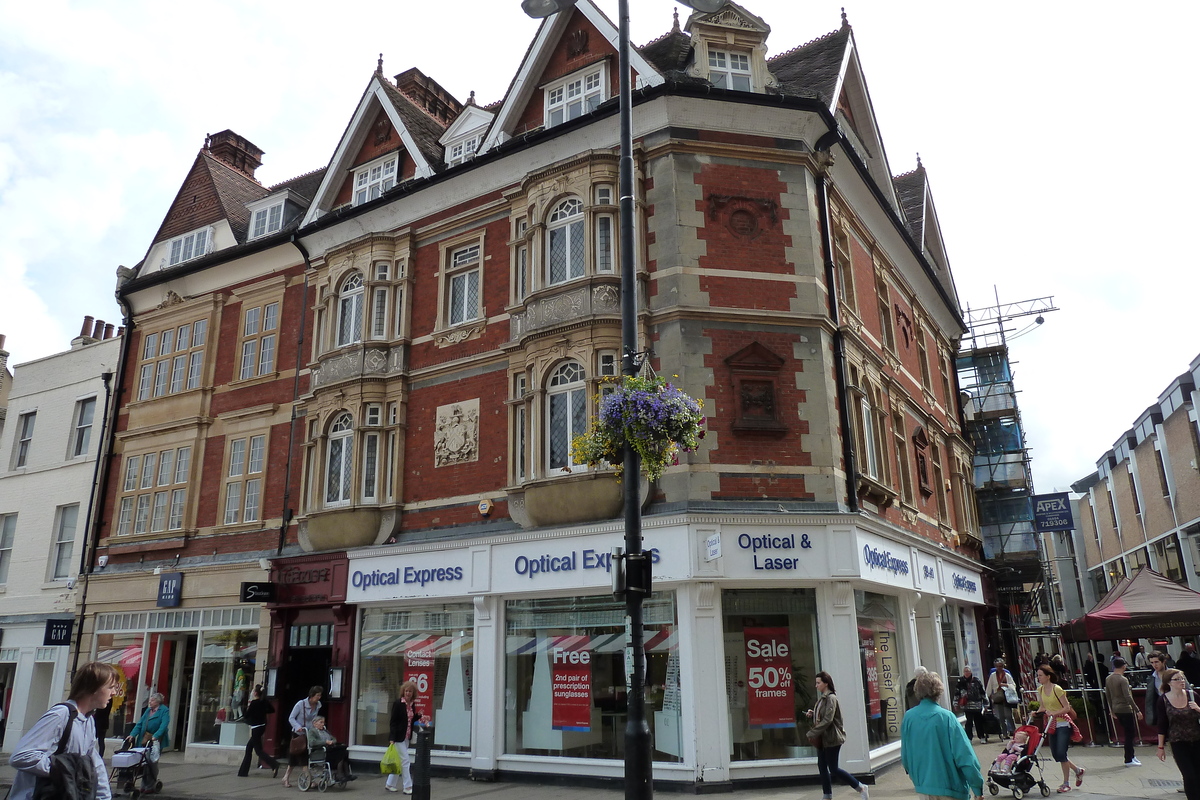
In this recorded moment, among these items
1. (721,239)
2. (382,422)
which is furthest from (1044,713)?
(382,422)

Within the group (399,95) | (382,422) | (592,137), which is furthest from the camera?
(399,95)

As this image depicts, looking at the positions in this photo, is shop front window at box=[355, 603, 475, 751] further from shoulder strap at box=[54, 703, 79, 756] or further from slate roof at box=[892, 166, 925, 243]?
slate roof at box=[892, 166, 925, 243]

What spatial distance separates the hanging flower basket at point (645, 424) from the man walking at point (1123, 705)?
31.8 ft

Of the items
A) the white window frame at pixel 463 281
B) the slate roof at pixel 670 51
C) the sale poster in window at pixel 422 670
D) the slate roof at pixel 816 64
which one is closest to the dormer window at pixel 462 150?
the white window frame at pixel 463 281

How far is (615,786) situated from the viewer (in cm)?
1359

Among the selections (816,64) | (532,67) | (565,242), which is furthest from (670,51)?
(565,242)

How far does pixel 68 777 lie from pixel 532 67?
15583 millimetres

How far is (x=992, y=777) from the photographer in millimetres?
12164

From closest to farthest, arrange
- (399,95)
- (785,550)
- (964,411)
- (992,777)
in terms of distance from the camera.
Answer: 1. (992,777)
2. (785,550)
3. (399,95)
4. (964,411)

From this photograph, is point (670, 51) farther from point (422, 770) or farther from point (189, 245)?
point (422, 770)

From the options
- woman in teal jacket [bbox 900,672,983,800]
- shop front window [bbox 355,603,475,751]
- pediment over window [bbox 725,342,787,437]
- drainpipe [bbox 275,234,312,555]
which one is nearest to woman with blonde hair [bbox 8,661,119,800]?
woman in teal jacket [bbox 900,672,983,800]

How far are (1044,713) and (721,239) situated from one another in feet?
29.7

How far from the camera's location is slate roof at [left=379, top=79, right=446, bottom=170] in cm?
1955

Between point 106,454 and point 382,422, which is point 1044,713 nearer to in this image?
point 382,422
